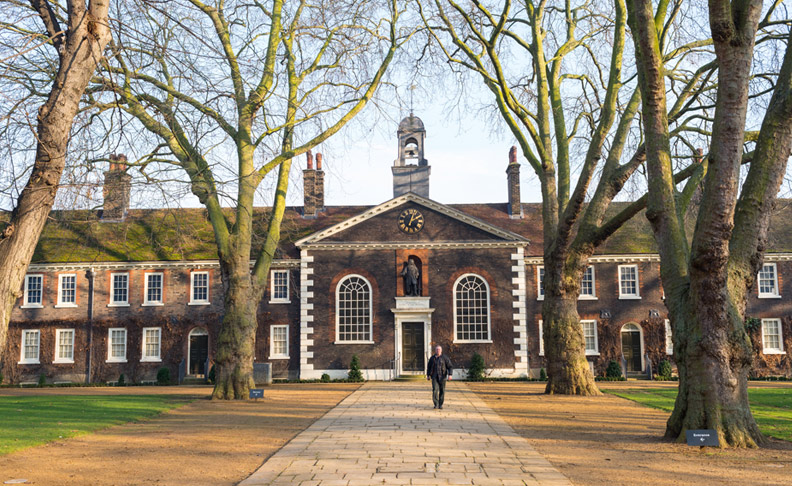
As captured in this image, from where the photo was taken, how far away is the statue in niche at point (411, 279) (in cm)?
→ 3234

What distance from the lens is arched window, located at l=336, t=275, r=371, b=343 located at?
32.5 m

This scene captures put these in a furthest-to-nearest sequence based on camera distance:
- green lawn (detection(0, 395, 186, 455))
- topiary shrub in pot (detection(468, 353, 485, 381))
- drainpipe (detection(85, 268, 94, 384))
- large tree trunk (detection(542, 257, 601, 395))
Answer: drainpipe (detection(85, 268, 94, 384))
topiary shrub in pot (detection(468, 353, 485, 381))
large tree trunk (detection(542, 257, 601, 395))
green lawn (detection(0, 395, 186, 455))

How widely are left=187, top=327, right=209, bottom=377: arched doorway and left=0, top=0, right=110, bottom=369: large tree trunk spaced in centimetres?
2643

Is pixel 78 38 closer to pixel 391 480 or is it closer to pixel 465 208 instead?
pixel 391 480

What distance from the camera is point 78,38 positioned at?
7.44 m

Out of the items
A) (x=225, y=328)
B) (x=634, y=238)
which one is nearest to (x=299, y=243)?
(x=225, y=328)

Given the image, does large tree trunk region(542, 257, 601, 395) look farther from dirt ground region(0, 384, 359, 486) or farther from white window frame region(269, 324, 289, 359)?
white window frame region(269, 324, 289, 359)

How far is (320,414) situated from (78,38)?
10712mm

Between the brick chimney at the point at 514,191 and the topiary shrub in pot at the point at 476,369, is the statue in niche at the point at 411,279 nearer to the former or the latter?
the topiary shrub in pot at the point at 476,369

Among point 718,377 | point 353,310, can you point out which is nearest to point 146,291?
point 353,310

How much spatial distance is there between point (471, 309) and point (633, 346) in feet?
25.7

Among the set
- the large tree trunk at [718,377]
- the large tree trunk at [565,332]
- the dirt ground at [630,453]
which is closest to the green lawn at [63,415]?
the dirt ground at [630,453]

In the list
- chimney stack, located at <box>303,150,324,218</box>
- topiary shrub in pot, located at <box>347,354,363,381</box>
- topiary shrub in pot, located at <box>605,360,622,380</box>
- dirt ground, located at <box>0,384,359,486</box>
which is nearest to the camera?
dirt ground, located at <box>0,384,359,486</box>

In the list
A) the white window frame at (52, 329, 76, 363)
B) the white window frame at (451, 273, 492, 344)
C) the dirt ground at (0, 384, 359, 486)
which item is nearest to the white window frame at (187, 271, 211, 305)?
the white window frame at (52, 329, 76, 363)
